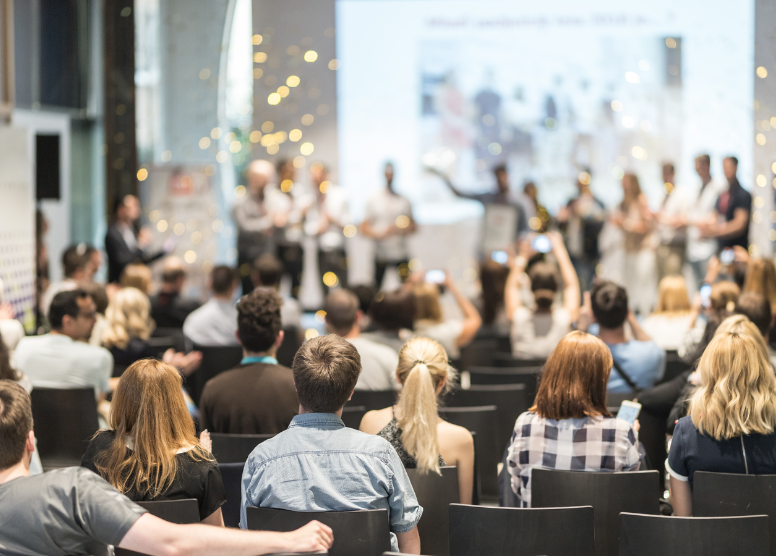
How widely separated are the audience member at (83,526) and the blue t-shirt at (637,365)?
7.02 ft

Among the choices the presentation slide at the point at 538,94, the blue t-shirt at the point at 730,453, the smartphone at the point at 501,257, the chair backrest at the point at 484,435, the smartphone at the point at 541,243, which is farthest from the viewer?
the presentation slide at the point at 538,94

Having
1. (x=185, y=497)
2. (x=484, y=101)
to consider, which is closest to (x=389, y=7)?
(x=484, y=101)

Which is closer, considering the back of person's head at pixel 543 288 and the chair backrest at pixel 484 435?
the chair backrest at pixel 484 435

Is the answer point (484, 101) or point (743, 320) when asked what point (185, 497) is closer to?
point (743, 320)

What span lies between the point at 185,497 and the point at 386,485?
0.58 metres

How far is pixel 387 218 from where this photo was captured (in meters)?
8.34

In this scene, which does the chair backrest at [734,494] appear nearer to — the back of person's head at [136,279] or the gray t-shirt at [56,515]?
the gray t-shirt at [56,515]

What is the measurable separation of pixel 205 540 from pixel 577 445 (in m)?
1.30

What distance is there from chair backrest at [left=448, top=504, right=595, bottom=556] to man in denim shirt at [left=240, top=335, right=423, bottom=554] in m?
0.15

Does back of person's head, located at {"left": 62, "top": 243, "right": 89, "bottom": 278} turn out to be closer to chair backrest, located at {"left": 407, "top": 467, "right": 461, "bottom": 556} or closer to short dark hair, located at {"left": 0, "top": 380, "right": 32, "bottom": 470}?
chair backrest, located at {"left": 407, "top": 467, "right": 461, "bottom": 556}

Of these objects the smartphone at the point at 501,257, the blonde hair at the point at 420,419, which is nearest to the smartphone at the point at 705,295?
the blonde hair at the point at 420,419

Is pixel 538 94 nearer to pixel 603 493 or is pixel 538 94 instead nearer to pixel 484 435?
pixel 484 435

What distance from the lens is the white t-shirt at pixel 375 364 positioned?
382 cm

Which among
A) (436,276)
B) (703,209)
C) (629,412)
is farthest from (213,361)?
(703,209)
